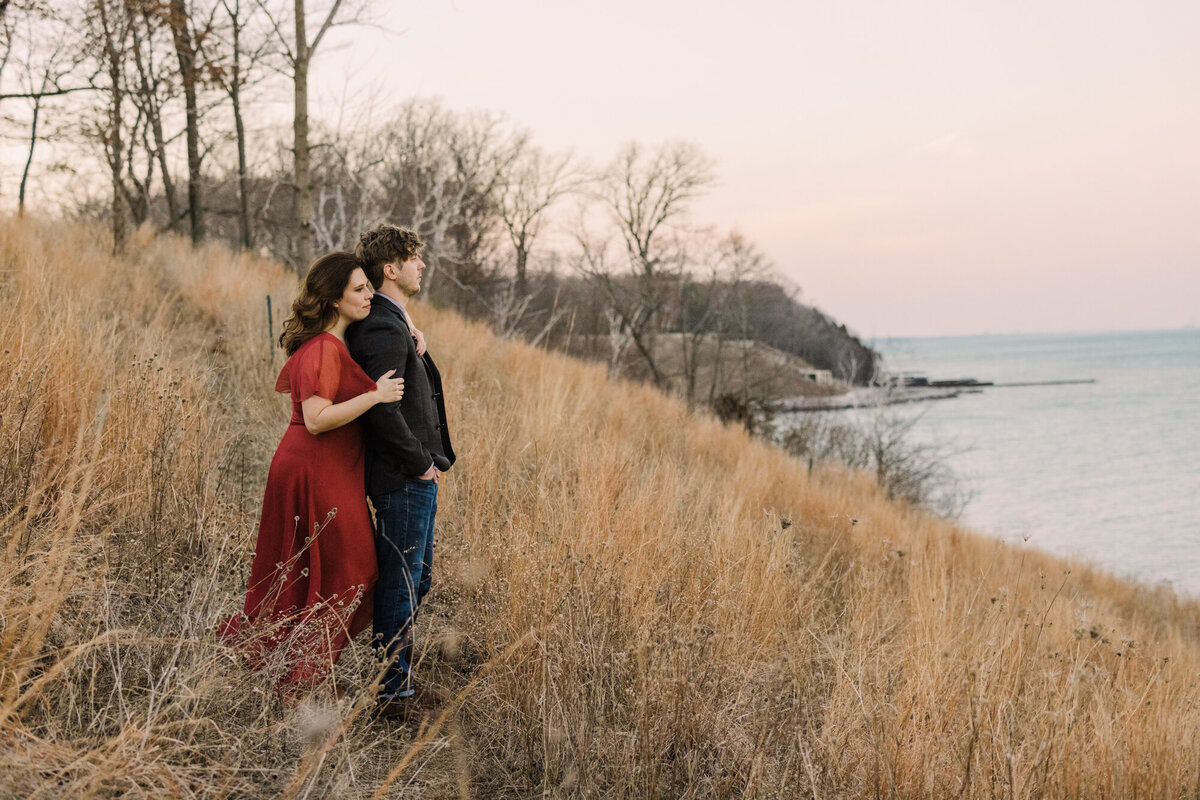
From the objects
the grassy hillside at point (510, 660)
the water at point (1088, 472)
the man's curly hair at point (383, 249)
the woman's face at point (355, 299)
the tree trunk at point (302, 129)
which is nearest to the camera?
the grassy hillside at point (510, 660)

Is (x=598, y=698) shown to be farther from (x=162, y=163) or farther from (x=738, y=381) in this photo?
(x=738, y=381)

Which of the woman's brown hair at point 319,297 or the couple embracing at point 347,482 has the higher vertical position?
the woman's brown hair at point 319,297

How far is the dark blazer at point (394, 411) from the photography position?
2.79 m

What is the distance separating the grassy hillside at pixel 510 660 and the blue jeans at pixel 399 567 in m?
0.14

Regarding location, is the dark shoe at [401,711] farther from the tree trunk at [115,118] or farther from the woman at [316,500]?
the tree trunk at [115,118]

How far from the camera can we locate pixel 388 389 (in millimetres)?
2746

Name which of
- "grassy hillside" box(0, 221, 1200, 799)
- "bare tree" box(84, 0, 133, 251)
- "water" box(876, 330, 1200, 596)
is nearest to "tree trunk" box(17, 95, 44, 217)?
"bare tree" box(84, 0, 133, 251)

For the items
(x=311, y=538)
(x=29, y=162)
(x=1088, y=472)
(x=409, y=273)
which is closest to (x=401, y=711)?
(x=311, y=538)

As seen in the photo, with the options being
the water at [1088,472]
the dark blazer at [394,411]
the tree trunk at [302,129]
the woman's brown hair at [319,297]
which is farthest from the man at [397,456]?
the tree trunk at [302,129]

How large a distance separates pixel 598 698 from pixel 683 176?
1508 inches

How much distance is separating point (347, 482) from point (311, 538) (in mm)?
253

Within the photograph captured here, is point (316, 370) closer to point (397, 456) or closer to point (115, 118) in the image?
point (397, 456)

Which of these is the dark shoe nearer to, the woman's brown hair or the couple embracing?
the couple embracing

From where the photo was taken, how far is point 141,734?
2.05 meters
